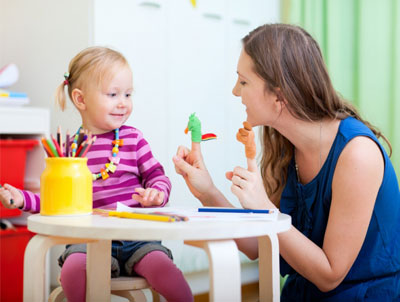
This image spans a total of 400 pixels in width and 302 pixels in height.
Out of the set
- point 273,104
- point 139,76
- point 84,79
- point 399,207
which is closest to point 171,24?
point 139,76

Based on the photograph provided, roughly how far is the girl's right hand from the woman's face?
0.53 m

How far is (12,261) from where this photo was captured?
212cm

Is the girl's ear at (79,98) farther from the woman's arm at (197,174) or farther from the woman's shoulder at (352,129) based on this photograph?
the woman's shoulder at (352,129)

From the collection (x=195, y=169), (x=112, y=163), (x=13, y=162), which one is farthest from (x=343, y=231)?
(x=13, y=162)

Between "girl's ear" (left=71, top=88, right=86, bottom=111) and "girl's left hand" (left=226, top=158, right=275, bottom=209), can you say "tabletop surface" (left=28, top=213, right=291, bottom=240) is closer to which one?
"girl's left hand" (left=226, top=158, right=275, bottom=209)

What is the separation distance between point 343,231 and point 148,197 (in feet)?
1.34

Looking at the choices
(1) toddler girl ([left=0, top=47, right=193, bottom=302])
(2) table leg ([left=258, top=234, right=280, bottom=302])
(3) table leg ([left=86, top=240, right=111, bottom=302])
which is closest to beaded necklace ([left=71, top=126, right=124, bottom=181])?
(1) toddler girl ([left=0, top=47, right=193, bottom=302])

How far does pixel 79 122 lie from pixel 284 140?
90 centimetres

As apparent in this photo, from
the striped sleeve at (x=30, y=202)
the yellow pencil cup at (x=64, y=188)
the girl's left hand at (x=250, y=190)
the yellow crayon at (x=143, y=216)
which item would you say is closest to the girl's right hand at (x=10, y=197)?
the striped sleeve at (x=30, y=202)

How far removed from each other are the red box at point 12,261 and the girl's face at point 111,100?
89cm

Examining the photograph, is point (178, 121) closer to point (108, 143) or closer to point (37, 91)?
point (37, 91)

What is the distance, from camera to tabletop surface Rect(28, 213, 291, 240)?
2.79ft

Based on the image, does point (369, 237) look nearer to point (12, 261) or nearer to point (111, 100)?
point (111, 100)

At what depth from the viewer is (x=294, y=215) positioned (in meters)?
1.42
